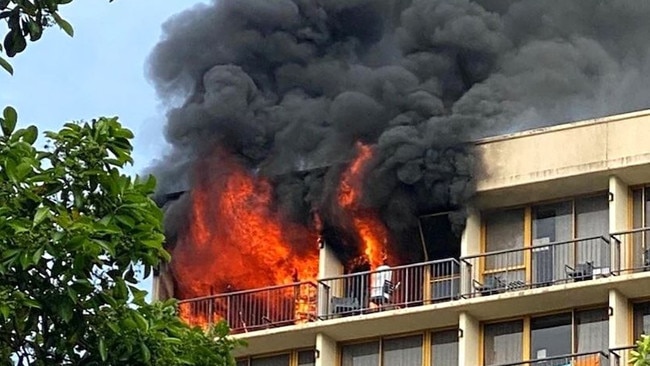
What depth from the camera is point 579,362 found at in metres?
40.5

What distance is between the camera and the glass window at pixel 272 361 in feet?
143

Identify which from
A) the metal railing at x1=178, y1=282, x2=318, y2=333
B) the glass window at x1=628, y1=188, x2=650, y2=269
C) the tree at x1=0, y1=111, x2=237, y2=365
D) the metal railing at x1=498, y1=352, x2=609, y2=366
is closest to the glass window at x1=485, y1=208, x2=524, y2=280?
the metal railing at x1=498, y1=352, x2=609, y2=366

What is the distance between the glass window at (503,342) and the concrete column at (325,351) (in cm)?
290

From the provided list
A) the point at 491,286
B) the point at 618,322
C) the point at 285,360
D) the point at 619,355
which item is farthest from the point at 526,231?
the point at 285,360

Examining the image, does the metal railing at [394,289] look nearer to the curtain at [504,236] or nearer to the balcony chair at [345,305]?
the balcony chair at [345,305]

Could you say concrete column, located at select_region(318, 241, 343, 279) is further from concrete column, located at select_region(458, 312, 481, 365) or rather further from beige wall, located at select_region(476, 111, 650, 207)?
concrete column, located at select_region(458, 312, 481, 365)

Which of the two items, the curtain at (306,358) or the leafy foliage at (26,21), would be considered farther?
the curtain at (306,358)

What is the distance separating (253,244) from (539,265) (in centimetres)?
648

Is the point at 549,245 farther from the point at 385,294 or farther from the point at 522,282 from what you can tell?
the point at 385,294

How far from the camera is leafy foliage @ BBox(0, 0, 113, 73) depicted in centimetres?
1598

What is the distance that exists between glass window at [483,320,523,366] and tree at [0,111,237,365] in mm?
23768

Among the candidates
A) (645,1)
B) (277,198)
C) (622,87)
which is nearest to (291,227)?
(277,198)

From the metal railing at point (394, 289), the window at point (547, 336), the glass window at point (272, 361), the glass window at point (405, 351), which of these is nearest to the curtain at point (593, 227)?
the window at point (547, 336)

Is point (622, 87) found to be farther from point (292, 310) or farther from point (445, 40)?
point (292, 310)
